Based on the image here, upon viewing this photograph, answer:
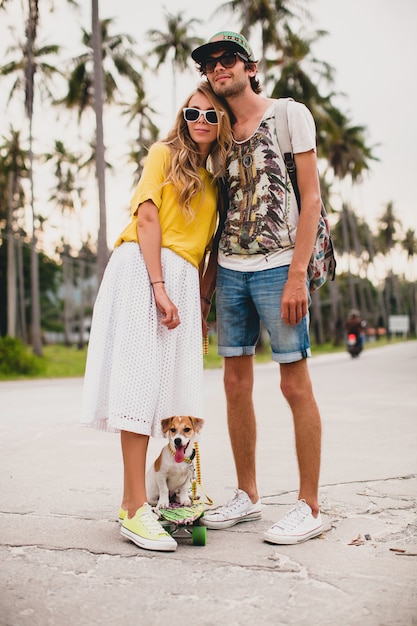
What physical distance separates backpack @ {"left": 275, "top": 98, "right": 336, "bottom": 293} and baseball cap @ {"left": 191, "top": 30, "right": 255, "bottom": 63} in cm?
32

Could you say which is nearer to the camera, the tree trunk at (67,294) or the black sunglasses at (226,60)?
the black sunglasses at (226,60)

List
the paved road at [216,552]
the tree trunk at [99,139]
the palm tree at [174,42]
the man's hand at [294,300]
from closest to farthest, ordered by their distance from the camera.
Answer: the paved road at [216,552], the man's hand at [294,300], the tree trunk at [99,139], the palm tree at [174,42]

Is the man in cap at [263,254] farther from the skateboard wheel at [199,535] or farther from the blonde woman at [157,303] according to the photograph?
the skateboard wheel at [199,535]

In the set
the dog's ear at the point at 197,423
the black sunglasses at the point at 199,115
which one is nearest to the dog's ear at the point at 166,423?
the dog's ear at the point at 197,423

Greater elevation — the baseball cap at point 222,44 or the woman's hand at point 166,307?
the baseball cap at point 222,44

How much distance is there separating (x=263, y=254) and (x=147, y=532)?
4.52 ft

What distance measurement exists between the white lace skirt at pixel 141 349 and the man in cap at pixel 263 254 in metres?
0.23

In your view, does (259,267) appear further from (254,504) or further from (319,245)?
(254,504)

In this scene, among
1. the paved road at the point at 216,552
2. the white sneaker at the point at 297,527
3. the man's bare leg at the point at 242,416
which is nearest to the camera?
the paved road at the point at 216,552

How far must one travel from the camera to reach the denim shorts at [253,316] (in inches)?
133

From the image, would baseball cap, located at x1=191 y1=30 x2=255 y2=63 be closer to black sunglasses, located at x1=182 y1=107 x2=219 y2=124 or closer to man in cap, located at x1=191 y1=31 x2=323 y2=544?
man in cap, located at x1=191 y1=31 x2=323 y2=544

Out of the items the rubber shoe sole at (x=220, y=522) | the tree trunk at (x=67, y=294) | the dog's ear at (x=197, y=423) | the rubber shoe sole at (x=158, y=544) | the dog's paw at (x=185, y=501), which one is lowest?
the rubber shoe sole at (x=220, y=522)

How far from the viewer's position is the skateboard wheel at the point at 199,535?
10.3 feet

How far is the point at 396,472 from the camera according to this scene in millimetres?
4723
